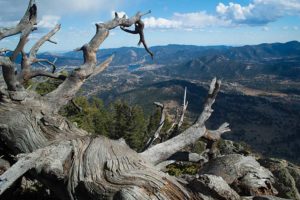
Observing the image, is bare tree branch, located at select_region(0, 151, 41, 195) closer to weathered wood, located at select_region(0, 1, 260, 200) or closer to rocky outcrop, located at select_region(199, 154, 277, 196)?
weathered wood, located at select_region(0, 1, 260, 200)

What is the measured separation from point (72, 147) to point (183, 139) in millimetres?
2797

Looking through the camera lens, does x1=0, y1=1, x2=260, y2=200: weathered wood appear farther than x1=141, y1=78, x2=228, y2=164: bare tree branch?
No

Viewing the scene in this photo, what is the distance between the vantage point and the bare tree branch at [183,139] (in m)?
8.20

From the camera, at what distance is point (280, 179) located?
896 centimetres

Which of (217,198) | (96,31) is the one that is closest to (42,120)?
(96,31)

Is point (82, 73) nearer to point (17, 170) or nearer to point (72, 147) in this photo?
point (72, 147)

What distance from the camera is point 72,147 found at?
739 centimetres

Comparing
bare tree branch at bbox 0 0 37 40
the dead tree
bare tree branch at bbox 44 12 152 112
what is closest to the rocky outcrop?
the dead tree

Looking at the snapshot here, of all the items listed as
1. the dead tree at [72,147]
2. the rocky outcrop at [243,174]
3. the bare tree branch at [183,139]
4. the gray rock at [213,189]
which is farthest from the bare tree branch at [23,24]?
the gray rock at [213,189]

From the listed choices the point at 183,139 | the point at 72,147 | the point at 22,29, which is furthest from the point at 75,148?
the point at 22,29

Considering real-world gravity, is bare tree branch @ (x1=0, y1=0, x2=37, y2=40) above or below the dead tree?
above

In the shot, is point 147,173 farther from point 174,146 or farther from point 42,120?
point 42,120

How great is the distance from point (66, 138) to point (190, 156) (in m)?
3.20

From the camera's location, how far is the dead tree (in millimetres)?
6297
